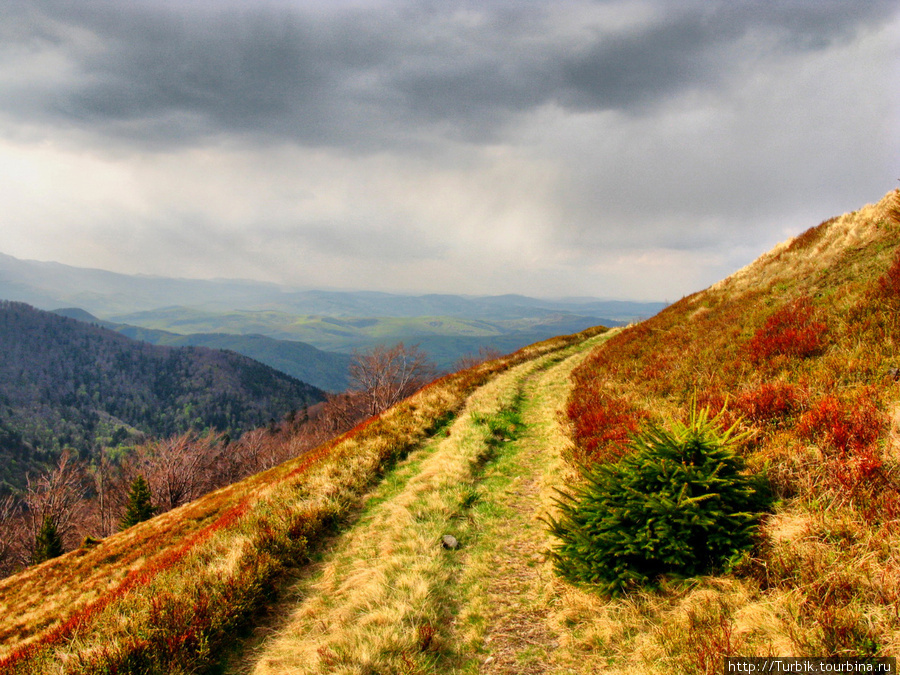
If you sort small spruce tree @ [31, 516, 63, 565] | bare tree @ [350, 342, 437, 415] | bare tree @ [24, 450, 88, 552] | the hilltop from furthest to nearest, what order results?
bare tree @ [350, 342, 437, 415], bare tree @ [24, 450, 88, 552], small spruce tree @ [31, 516, 63, 565], the hilltop

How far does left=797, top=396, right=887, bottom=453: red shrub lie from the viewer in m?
4.94

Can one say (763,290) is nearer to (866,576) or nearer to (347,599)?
(866,576)

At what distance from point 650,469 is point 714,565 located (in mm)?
1259

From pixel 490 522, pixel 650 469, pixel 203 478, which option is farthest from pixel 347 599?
pixel 203 478

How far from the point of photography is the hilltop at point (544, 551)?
12.4 ft

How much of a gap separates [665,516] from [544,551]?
2099 millimetres

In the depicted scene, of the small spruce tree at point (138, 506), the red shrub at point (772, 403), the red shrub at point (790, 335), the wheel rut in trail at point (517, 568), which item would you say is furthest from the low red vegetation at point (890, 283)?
the small spruce tree at point (138, 506)

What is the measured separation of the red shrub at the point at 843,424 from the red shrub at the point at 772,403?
54 centimetres

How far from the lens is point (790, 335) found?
8758 millimetres

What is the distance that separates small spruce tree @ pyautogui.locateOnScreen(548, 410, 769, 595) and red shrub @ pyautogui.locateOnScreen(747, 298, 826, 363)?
17.0 ft

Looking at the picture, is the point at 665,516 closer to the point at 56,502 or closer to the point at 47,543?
the point at 47,543

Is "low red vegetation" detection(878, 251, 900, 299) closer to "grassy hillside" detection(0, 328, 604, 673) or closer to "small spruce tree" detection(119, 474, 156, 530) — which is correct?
"grassy hillside" detection(0, 328, 604, 673)

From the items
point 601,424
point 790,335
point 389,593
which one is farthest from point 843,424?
point 389,593

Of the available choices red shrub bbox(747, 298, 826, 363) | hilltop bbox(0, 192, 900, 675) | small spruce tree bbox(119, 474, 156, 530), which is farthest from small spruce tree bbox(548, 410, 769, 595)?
small spruce tree bbox(119, 474, 156, 530)
